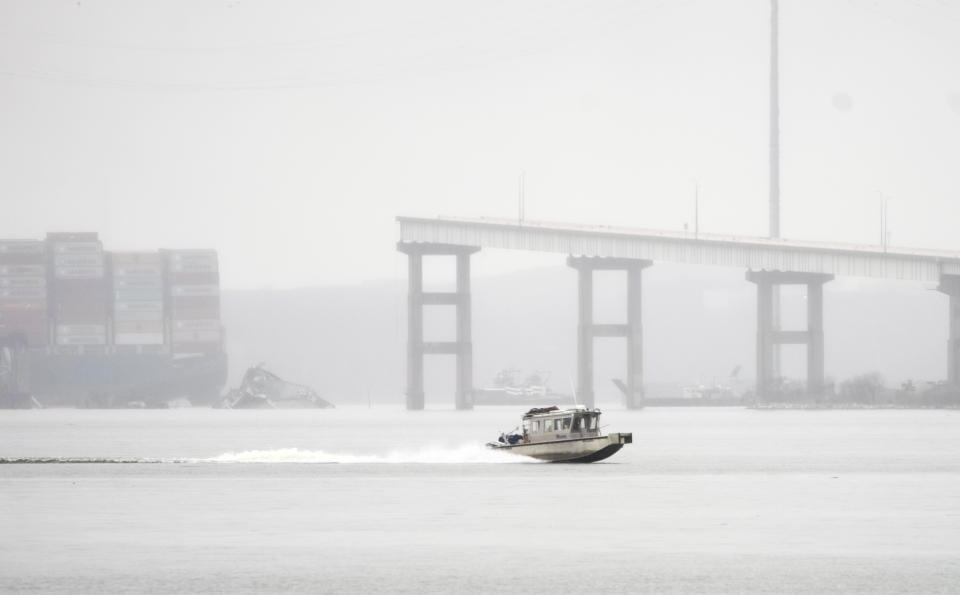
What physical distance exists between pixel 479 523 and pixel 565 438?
35.4 m

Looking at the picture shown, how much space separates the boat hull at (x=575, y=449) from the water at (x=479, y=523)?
0.82m

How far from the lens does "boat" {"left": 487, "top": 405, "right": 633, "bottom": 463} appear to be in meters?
93.9

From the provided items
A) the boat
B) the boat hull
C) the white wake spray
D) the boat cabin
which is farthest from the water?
the boat cabin

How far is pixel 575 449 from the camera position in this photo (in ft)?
311

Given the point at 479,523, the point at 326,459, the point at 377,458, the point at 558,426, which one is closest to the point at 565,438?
the point at 558,426

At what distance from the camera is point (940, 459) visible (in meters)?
107

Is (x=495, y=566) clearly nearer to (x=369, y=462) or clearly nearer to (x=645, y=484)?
(x=645, y=484)

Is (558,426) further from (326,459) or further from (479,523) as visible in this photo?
(479,523)

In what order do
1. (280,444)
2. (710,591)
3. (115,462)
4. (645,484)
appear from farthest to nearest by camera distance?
(280,444) < (115,462) < (645,484) < (710,591)

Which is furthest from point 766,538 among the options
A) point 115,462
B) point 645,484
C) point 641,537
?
point 115,462

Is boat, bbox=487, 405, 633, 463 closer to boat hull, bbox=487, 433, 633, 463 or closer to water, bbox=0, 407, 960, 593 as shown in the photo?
boat hull, bbox=487, 433, 633, 463

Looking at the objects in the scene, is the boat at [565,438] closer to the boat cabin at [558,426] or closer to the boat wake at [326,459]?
the boat cabin at [558,426]

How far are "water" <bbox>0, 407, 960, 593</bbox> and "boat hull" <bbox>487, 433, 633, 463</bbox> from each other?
32.5 inches

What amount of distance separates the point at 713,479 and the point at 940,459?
26365mm
